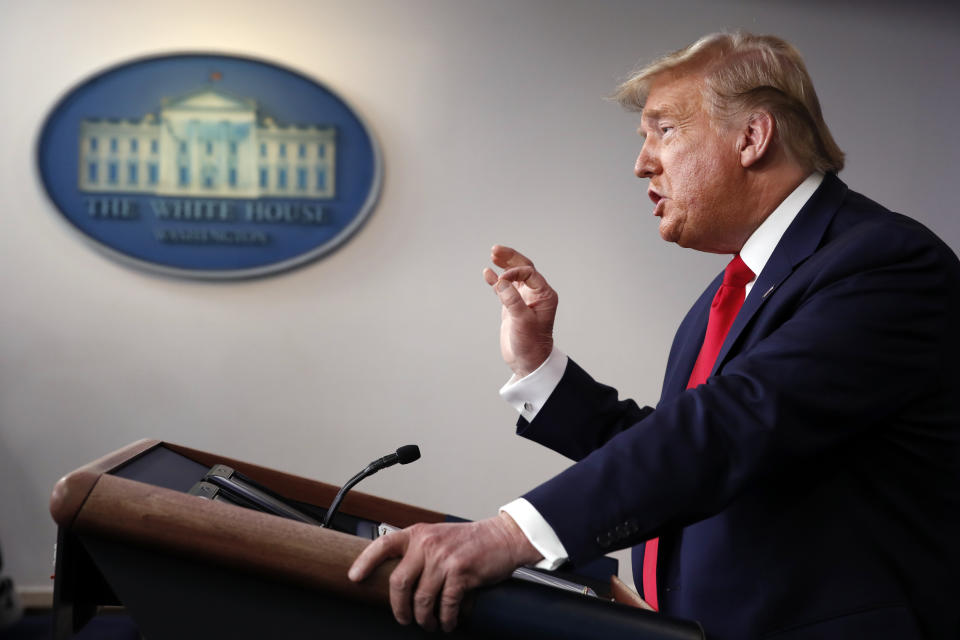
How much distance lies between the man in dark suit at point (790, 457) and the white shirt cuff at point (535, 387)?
20 centimetres

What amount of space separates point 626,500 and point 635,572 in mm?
636

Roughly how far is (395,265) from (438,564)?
2272 mm

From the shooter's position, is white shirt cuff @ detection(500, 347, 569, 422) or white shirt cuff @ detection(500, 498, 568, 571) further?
white shirt cuff @ detection(500, 347, 569, 422)

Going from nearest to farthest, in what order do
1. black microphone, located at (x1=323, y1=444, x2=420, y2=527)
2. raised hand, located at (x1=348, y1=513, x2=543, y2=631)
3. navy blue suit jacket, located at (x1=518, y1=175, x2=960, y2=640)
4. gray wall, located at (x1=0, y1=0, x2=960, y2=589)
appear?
raised hand, located at (x1=348, y1=513, x2=543, y2=631), navy blue suit jacket, located at (x1=518, y1=175, x2=960, y2=640), black microphone, located at (x1=323, y1=444, x2=420, y2=527), gray wall, located at (x1=0, y1=0, x2=960, y2=589)

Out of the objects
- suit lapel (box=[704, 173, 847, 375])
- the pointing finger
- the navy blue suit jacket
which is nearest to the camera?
the navy blue suit jacket

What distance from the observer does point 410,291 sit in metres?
2.99

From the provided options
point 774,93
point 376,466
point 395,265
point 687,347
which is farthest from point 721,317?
point 395,265

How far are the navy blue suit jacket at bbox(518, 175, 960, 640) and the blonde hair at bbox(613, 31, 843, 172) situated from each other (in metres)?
0.27

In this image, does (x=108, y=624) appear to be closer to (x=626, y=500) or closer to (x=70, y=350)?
(x=626, y=500)

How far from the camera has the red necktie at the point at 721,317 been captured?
133cm

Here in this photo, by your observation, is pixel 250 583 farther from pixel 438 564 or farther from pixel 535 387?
pixel 535 387

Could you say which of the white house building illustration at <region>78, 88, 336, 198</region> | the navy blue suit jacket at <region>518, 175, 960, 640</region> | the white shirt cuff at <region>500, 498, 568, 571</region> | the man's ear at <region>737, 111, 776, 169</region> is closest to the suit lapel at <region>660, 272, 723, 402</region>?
the man's ear at <region>737, 111, 776, 169</region>

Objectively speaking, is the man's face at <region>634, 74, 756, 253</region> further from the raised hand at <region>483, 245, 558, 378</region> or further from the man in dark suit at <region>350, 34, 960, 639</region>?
the raised hand at <region>483, 245, 558, 378</region>

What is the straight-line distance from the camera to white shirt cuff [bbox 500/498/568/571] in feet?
2.73
